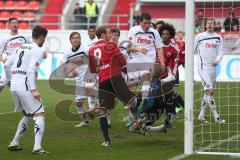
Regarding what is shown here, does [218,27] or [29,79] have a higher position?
[218,27]

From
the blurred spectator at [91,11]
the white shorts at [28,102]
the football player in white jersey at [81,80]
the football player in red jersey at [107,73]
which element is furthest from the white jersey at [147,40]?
the blurred spectator at [91,11]

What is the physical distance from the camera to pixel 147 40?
1430 cm

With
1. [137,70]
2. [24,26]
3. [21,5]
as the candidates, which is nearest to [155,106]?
[137,70]

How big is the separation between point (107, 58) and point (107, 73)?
0.89 ft

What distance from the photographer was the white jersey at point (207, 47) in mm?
15172

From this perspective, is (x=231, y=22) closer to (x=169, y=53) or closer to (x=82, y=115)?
(x=169, y=53)

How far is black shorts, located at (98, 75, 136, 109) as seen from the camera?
1169 centimetres

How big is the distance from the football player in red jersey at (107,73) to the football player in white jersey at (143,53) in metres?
1.69

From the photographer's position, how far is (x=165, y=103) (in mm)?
13555

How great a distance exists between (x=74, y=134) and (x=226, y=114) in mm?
4806

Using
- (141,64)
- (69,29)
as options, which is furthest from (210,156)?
(69,29)

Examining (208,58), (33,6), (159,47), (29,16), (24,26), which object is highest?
(33,6)

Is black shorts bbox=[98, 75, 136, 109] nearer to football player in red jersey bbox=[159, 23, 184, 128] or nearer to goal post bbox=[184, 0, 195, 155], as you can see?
goal post bbox=[184, 0, 195, 155]

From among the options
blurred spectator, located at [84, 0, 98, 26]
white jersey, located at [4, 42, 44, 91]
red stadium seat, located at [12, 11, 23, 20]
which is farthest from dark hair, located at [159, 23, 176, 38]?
red stadium seat, located at [12, 11, 23, 20]
